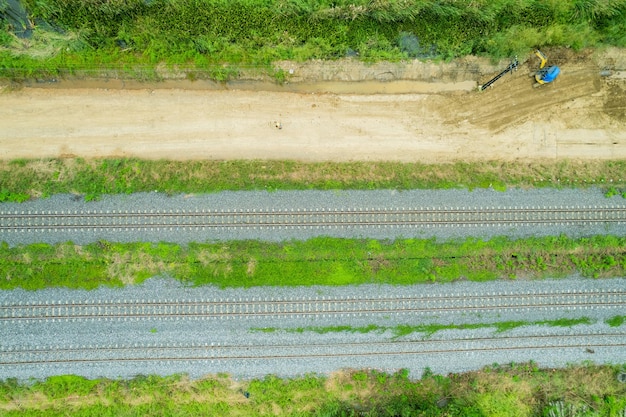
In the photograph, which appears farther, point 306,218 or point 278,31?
point 278,31

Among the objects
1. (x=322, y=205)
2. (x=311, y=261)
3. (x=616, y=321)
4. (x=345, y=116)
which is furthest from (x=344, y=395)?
(x=616, y=321)

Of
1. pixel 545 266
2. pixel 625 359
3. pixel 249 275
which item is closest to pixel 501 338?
pixel 545 266

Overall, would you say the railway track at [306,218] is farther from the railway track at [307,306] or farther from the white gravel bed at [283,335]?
the railway track at [307,306]

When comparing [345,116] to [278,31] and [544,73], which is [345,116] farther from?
[544,73]

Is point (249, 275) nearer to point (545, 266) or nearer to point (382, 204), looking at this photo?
point (382, 204)

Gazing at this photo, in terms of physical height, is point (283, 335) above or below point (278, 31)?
below

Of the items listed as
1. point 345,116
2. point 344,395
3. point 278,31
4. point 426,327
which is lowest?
point 344,395

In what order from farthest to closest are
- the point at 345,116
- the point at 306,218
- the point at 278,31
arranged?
the point at 345,116
the point at 278,31
the point at 306,218
